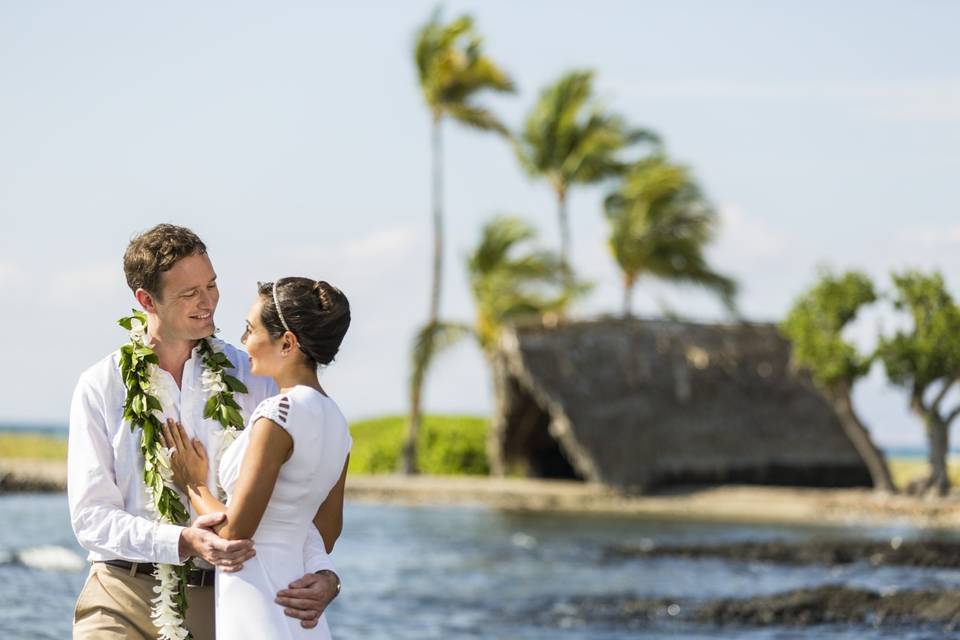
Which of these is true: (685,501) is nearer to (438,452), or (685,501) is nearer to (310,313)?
(438,452)

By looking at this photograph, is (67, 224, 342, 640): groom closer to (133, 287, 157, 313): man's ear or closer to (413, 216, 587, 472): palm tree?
(133, 287, 157, 313): man's ear

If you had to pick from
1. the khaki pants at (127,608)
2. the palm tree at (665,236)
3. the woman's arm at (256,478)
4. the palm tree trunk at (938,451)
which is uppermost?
the palm tree at (665,236)

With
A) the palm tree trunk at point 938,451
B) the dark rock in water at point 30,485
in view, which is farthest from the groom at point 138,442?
the dark rock in water at point 30,485

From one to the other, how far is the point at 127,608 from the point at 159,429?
46 centimetres

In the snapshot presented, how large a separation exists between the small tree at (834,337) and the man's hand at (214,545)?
76.6 ft

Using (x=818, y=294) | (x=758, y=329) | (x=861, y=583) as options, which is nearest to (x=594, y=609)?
(x=861, y=583)

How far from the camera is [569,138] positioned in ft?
124

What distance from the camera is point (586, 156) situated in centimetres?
3731

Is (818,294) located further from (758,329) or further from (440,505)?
(440,505)

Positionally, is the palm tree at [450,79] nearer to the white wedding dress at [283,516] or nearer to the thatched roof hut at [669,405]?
the thatched roof hut at [669,405]

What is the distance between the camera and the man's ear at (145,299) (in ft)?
12.8

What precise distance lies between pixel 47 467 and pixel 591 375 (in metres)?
12.6

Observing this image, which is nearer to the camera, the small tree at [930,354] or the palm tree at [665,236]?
the small tree at [930,354]

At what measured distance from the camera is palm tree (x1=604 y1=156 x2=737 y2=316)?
101 ft
